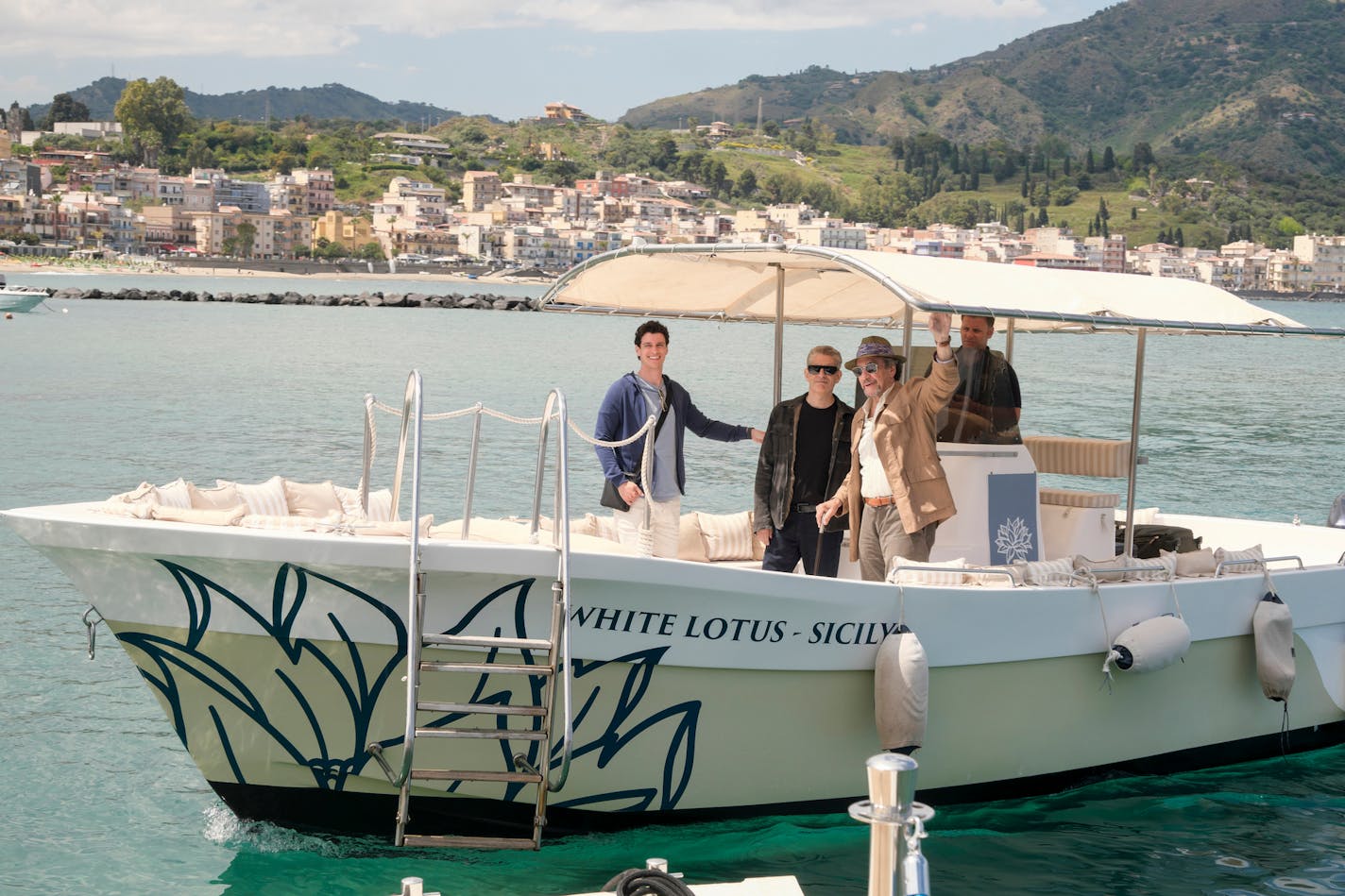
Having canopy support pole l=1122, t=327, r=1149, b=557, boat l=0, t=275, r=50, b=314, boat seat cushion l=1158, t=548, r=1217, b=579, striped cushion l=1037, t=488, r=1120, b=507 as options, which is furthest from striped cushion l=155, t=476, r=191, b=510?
boat l=0, t=275, r=50, b=314

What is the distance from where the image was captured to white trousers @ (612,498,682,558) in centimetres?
711

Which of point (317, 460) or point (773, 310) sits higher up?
point (773, 310)

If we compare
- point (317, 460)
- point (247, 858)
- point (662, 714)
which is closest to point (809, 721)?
point (662, 714)

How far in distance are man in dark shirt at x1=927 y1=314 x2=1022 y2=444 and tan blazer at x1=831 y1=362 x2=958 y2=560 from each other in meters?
0.23

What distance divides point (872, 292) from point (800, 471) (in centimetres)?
208

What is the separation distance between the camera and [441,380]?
148 ft

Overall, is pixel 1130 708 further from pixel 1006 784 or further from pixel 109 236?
pixel 109 236

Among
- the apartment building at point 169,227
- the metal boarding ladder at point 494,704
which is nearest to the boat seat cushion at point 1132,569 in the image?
the metal boarding ladder at point 494,704

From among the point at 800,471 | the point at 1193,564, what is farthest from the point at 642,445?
the point at 1193,564

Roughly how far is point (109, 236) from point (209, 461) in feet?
611

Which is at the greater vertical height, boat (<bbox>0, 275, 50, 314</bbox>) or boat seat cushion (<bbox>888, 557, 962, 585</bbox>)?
boat seat cushion (<bbox>888, 557, 962, 585</bbox>)

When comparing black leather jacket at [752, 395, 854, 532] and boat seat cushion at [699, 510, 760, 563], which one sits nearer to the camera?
black leather jacket at [752, 395, 854, 532]

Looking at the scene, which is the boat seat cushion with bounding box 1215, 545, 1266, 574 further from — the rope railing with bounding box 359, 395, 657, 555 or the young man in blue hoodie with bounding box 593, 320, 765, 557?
the rope railing with bounding box 359, 395, 657, 555

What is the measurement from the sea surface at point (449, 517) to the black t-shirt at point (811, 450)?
1323 mm
